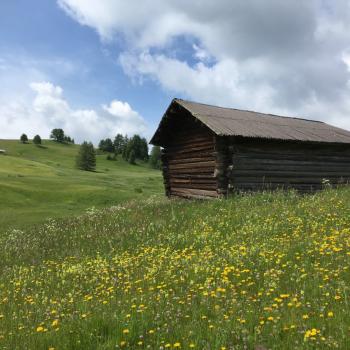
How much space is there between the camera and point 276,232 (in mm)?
9773

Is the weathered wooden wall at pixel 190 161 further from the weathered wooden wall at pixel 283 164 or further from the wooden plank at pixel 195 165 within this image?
the weathered wooden wall at pixel 283 164

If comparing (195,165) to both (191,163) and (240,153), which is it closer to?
(191,163)

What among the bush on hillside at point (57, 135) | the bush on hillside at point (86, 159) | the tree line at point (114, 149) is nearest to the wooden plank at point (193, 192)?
the tree line at point (114, 149)

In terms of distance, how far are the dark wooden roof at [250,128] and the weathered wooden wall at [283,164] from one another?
0.60 meters

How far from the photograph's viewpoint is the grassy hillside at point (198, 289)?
15.5 feet

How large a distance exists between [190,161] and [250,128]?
4.18 m

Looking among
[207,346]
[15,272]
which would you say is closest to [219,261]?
[207,346]

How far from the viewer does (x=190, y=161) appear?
75.0 ft

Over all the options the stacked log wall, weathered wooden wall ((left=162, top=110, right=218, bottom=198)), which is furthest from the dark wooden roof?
the stacked log wall

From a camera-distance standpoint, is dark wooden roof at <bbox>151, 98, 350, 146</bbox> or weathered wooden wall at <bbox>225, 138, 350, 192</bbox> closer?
dark wooden roof at <bbox>151, 98, 350, 146</bbox>

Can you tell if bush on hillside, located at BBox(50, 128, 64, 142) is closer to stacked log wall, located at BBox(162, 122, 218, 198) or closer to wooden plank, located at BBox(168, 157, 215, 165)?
stacked log wall, located at BBox(162, 122, 218, 198)

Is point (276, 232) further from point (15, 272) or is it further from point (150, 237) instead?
point (15, 272)

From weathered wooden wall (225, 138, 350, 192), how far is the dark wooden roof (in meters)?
0.60

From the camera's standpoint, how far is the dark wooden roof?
19188 mm
